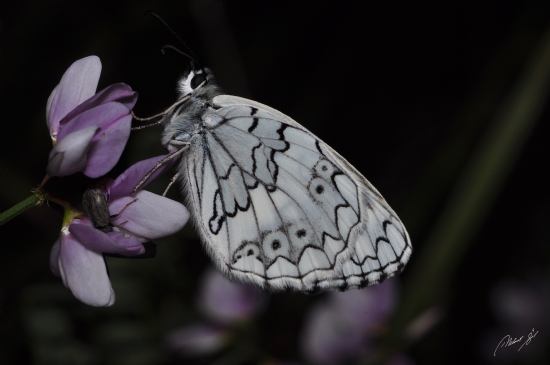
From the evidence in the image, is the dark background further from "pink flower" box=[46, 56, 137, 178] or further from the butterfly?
"pink flower" box=[46, 56, 137, 178]

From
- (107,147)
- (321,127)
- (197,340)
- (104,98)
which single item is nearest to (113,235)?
(107,147)

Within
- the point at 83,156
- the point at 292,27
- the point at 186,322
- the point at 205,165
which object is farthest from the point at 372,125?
the point at 83,156

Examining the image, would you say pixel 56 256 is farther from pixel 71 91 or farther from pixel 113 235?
pixel 71 91

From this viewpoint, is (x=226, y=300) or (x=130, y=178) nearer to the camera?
(x=130, y=178)

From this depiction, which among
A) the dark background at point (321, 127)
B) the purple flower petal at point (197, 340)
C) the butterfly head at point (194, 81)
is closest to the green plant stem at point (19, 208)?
the butterfly head at point (194, 81)

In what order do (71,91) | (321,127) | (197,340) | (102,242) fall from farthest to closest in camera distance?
1. (321,127)
2. (197,340)
3. (71,91)
4. (102,242)

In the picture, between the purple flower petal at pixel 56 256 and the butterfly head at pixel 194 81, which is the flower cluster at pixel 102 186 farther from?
the butterfly head at pixel 194 81

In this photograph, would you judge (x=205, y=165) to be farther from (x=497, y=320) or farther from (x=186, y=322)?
(x=497, y=320)
